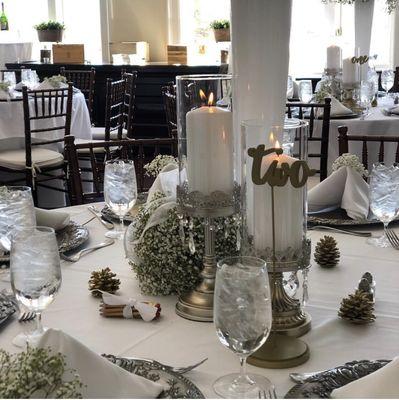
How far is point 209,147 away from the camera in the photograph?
1.21 m

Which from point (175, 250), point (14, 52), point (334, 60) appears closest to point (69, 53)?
point (14, 52)

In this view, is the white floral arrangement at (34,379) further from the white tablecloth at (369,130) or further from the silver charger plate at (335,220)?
the white tablecloth at (369,130)

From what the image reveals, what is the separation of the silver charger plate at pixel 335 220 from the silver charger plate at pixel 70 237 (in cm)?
59

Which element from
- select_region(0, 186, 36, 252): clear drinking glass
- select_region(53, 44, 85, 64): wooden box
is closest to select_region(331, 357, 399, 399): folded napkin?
select_region(0, 186, 36, 252): clear drinking glass

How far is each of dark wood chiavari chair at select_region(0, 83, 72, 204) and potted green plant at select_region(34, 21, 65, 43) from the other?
11.5 ft

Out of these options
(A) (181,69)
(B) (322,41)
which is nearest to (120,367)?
(A) (181,69)

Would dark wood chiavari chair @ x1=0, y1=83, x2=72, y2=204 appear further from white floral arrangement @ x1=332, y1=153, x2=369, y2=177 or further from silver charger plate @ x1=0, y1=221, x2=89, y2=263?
white floral arrangement @ x1=332, y1=153, x2=369, y2=177

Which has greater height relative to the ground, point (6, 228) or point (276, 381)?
point (6, 228)

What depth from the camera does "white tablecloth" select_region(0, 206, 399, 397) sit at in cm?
107

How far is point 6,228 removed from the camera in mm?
1497

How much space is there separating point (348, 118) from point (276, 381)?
290 cm

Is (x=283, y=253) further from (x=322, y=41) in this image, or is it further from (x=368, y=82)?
(x=322, y=41)

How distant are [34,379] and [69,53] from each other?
6616mm

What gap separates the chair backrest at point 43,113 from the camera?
4145 millimetres
